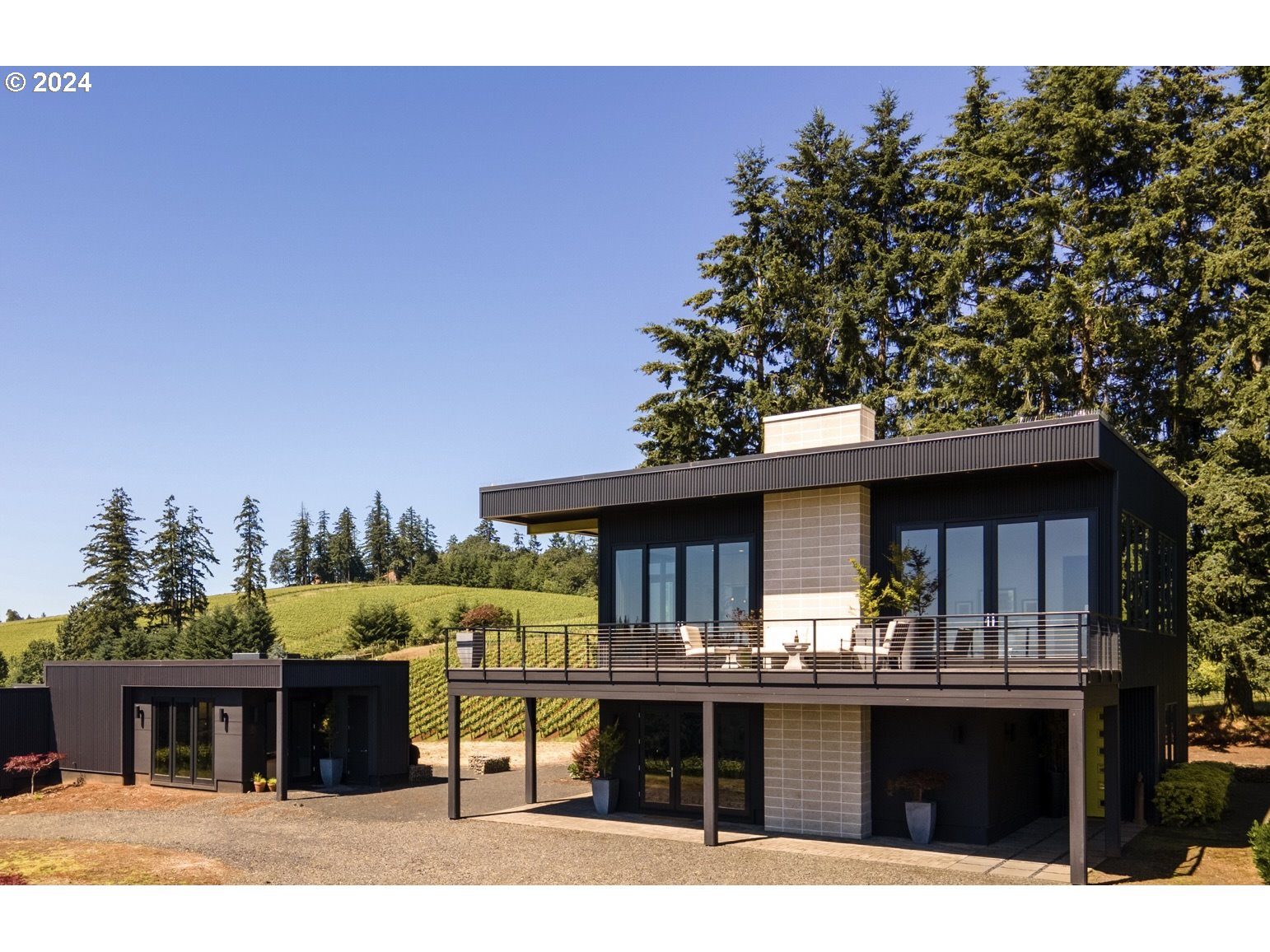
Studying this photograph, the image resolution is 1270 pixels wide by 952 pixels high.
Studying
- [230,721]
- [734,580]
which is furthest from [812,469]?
[230,721]

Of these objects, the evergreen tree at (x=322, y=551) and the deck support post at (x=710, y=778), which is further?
the evergreen tree at (x=322, y=551)

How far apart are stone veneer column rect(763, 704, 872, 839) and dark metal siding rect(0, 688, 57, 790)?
690 inches

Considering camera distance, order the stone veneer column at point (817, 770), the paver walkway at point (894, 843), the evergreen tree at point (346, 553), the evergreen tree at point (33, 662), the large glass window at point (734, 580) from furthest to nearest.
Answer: the evergreen tree at point (346, 553) → the evergreen tree at point (33, 662) → the large glass window at point (734, 580) → the stone veneer column at point (817, 770) → the paver walkway at point (894, 843)

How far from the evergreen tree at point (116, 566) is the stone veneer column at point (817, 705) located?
2182 inches

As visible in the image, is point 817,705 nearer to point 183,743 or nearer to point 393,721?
point 393,721

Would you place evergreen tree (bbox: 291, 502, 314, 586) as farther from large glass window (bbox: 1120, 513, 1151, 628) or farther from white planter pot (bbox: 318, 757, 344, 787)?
large glass window (bbox: 1120, 513, 1151, 628)

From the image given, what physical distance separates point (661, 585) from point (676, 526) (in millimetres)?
1104

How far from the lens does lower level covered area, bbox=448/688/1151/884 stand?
51.7ft

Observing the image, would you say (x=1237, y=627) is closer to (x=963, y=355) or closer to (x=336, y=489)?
(x=963, y=355)

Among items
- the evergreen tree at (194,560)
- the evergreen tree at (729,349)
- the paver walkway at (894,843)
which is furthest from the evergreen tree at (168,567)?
the paver walkway at (894,843)

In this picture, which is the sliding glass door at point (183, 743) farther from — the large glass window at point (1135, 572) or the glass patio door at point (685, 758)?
the large glass window at point (1135, 572)

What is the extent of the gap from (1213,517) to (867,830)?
15.2 metres

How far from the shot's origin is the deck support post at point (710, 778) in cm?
1585

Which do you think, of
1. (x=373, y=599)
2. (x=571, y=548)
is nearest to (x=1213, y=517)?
(x=373, y=599)
